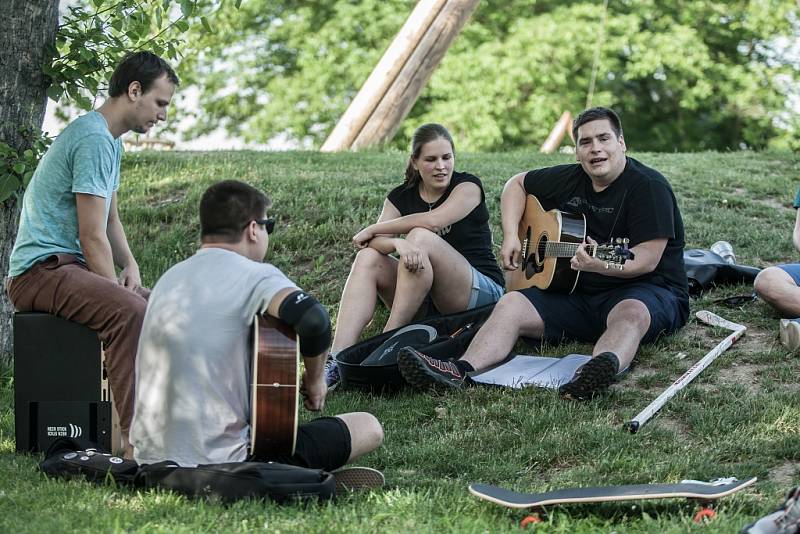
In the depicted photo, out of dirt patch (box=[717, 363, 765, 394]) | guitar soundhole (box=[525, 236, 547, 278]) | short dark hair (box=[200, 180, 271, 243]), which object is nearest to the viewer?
short dark hair (box=[200, 180, 271, 243])

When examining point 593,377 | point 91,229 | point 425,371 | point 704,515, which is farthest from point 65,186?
point 704,515

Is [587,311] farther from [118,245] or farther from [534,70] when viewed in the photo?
[534,70]

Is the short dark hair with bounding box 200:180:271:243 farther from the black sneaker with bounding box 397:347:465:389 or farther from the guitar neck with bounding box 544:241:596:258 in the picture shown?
the guitar neck with bounding box 544:241:596:258

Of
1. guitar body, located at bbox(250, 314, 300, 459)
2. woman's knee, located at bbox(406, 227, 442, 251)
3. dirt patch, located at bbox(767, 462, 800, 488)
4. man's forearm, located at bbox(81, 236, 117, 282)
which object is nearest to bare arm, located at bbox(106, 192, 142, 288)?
man's forearm, located at bbox(81, 236, 117, 282)

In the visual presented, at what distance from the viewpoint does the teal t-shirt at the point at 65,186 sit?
15.3ft

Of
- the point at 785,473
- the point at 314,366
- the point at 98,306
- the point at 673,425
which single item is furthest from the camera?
the point at 673,425

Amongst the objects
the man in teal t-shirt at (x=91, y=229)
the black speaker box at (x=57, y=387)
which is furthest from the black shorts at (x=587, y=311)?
the black speaker box at (x=57, y=387)

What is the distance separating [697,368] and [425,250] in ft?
5.42

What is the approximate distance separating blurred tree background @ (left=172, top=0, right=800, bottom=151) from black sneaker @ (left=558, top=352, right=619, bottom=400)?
17180mm

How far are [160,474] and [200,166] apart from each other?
259 inches

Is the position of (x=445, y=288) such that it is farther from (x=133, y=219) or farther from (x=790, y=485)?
(x=133, y=219)

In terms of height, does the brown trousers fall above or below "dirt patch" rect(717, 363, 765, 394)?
above

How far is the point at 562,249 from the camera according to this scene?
589cm

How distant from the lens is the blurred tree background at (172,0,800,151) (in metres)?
22.7
